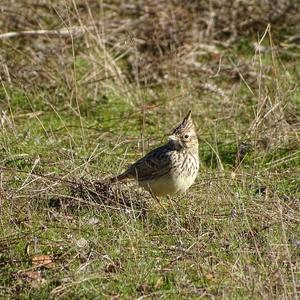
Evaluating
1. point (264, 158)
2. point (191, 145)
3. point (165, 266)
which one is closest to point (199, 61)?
point (264, 158)

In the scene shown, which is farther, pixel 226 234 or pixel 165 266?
pixel 226 234

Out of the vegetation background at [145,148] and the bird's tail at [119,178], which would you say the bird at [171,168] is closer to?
the bird's tail at [119,178]

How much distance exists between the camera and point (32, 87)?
9.12 m

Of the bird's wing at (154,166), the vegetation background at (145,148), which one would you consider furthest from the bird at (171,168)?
the vegetation background at (145,148)

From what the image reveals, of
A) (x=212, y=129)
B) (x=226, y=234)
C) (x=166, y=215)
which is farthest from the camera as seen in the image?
(x=212, y=129)

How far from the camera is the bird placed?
254 inches

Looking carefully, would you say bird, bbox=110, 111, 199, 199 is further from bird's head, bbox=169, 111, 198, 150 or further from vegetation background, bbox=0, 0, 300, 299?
vegetation background, bbox=0, 0, 300, 299

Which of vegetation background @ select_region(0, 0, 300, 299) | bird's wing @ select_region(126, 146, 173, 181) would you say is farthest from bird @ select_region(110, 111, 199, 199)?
vegetation background @ select_region(0, 0, 300, 299)

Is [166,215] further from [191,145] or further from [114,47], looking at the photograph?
[114,47]

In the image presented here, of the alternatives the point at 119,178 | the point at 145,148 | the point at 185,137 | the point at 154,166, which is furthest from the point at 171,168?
the point at 145,148

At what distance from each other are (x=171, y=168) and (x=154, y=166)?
14 centimetres

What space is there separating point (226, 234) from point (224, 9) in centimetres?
584

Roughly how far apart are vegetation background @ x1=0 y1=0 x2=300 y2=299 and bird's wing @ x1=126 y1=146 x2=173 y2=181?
179 millimetres

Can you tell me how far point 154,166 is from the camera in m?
6.58
